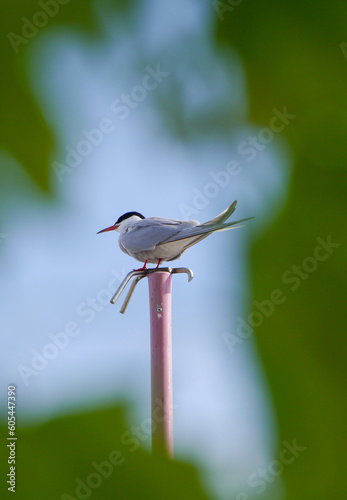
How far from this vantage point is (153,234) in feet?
9.52

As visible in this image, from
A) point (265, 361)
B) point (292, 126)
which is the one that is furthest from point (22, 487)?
point (292, 126)

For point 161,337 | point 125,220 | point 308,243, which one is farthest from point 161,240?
point 308,243

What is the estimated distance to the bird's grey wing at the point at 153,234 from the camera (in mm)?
2822

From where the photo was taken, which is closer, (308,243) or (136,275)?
(308,243)

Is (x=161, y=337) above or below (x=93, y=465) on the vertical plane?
below

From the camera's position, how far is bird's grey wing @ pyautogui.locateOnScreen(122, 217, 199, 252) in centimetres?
282

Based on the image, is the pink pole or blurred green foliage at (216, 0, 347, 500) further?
the pink pole

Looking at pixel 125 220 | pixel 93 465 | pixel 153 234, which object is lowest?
pixel 93 465

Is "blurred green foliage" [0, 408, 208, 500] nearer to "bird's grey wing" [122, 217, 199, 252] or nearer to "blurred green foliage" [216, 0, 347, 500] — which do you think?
"blurred green foliage" [216, 0, 347, 500]

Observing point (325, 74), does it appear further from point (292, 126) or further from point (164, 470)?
point (164, 470)

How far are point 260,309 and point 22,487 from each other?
18cm

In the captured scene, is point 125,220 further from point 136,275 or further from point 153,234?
point 136,275

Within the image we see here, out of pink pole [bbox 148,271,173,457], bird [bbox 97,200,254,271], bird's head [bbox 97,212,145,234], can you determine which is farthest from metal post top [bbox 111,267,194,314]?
bird's head [bbox 97,212,145,234]

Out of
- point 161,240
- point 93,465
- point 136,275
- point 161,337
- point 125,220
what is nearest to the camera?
point 93,465
